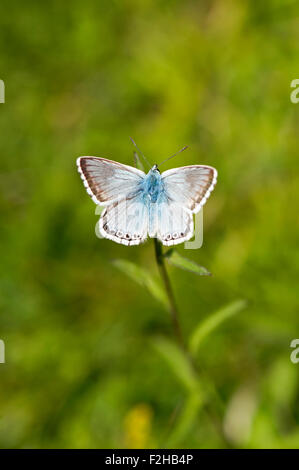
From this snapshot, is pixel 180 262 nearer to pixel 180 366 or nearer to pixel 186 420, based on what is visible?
pixel 180 366

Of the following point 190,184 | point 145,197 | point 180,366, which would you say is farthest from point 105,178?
point 180,366

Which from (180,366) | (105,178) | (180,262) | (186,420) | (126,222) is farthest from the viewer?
(180,366)

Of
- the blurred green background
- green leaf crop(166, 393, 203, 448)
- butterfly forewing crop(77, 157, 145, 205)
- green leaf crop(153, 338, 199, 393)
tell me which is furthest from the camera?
the blurred green background

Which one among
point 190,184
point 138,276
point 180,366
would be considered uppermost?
Answer: point 190,184

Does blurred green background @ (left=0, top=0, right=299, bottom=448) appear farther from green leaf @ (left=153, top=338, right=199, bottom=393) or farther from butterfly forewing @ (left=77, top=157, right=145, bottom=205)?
butterfly forewing @ (left=77, top=157, right=145, bottom=205)

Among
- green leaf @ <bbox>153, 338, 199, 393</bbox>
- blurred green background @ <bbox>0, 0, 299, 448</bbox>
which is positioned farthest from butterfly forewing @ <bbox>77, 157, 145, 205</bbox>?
green leaf @ <bbox>153, 338, 199, 393</bbox>

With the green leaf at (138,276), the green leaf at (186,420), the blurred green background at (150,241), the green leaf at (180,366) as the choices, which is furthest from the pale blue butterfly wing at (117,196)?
the green leaf at (186,420)

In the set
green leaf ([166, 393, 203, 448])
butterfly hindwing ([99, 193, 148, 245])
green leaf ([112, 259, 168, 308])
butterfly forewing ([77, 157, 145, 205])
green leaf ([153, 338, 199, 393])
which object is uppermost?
butterfly forewing ([77, 157, 145, 205])
